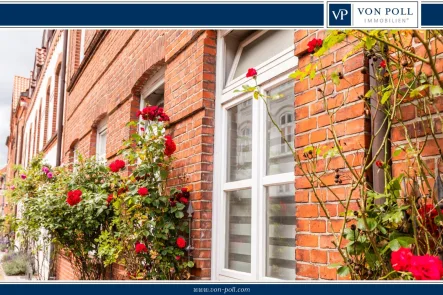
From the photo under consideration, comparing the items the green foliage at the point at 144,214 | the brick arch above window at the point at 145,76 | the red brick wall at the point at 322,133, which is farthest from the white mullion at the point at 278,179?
the brick arch above window at the point at 145,76

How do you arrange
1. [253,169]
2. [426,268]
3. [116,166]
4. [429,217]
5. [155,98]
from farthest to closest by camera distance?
[155,98] → [116,166] → [253,169] → [429,217] → [426,268]

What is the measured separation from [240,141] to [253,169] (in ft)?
1.21

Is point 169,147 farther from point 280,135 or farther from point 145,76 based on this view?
point 145,76

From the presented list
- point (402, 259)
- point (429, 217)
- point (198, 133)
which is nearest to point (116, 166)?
point (198, 133)

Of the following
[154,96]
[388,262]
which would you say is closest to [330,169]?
[388,262]

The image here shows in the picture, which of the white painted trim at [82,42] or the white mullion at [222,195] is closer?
the white mullion at [222,195]

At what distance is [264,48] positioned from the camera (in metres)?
3.28

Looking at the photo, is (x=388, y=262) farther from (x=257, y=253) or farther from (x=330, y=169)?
(x=257, y=253)

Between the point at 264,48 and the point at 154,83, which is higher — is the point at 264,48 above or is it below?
below

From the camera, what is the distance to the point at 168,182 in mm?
3992

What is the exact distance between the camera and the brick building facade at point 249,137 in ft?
7.16

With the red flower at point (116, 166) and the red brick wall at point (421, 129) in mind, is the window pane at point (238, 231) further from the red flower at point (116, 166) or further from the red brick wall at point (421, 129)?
the red brick wall at point (421, 129)

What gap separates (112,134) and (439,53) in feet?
15.5

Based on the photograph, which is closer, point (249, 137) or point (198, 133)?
point (249, 137)
